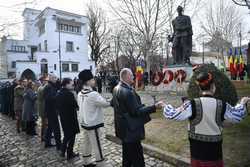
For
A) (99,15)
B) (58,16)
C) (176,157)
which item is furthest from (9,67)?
(176,157)

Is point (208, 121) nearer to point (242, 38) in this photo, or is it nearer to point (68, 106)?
point (68, 106)

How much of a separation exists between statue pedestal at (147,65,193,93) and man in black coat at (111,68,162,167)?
10.7m

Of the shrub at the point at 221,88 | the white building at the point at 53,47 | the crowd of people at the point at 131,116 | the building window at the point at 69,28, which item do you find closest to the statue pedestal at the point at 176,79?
the shrub at the point at 221,88

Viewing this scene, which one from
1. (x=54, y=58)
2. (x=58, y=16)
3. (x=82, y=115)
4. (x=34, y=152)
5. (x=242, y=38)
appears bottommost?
(x=34, y=152)

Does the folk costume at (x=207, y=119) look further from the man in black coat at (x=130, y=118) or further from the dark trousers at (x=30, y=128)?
the dark trousers at (x=30, y=128)

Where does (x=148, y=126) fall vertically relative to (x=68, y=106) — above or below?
below

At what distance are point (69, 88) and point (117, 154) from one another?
1.96m

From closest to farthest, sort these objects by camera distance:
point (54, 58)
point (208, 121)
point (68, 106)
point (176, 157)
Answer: point (208, 121), point (176, 157), point (68, 106), point (54, 58)

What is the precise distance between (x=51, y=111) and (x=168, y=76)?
999 cm

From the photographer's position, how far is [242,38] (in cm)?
4328

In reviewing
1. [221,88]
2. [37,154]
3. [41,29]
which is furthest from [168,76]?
[41,29]

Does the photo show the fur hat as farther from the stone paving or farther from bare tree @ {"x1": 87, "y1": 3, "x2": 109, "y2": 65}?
bare tree @ {"x1": 87, "y1": 3, "x2": 109, "y2": 65}

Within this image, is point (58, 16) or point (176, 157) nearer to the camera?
point (176, 157)

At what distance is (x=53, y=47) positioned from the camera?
41.4 meters
